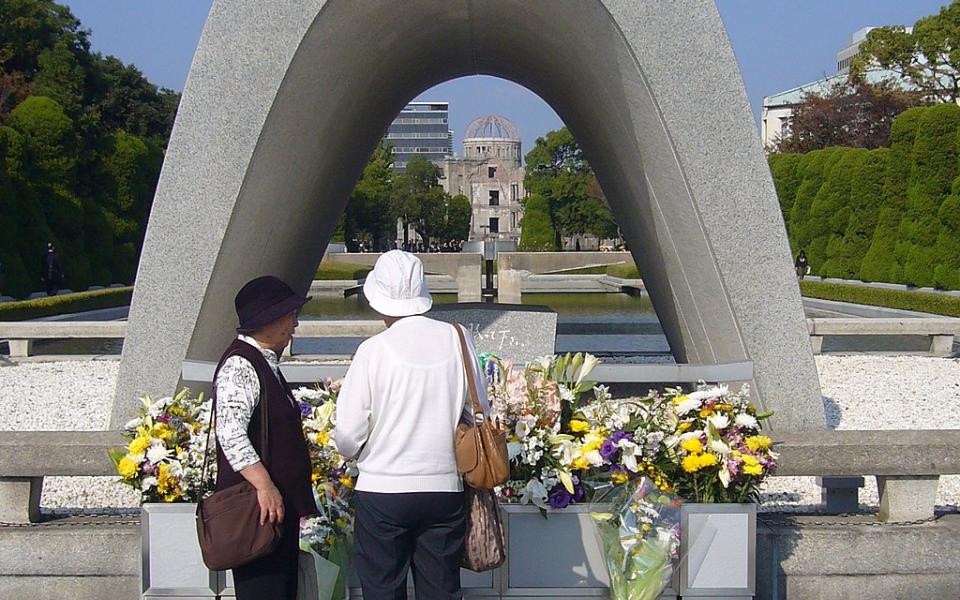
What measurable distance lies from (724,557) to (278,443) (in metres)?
1.75

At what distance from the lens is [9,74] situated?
33000 mm

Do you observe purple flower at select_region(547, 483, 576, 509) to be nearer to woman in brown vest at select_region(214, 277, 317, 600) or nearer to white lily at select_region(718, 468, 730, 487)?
white lily at select_region(718, 468, 730, 487)

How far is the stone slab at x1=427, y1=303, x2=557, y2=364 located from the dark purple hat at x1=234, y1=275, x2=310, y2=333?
205 inches

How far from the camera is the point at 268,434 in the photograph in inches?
116

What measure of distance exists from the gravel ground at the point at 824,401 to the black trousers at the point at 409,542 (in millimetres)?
3186

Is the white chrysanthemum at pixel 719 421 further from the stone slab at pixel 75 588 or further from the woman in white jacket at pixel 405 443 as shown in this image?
the stone slab at pixel 75 588

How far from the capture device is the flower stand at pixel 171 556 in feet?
12.0

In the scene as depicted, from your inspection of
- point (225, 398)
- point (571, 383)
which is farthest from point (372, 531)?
point (571, 383)

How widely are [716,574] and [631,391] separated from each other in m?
4.03

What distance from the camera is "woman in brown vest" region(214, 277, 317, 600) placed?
289 centimetres

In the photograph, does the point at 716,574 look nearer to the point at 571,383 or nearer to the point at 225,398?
the point at 571,383

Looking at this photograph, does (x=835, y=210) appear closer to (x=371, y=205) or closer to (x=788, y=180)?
(x=788, y=180)

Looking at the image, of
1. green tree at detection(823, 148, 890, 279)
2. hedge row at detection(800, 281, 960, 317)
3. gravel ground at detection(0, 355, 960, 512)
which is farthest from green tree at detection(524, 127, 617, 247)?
gravel ground at detection(0, 355, 960, 512)

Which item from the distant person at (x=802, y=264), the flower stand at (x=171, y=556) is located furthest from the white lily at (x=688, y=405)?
the distant person at (x=802, y=264)
